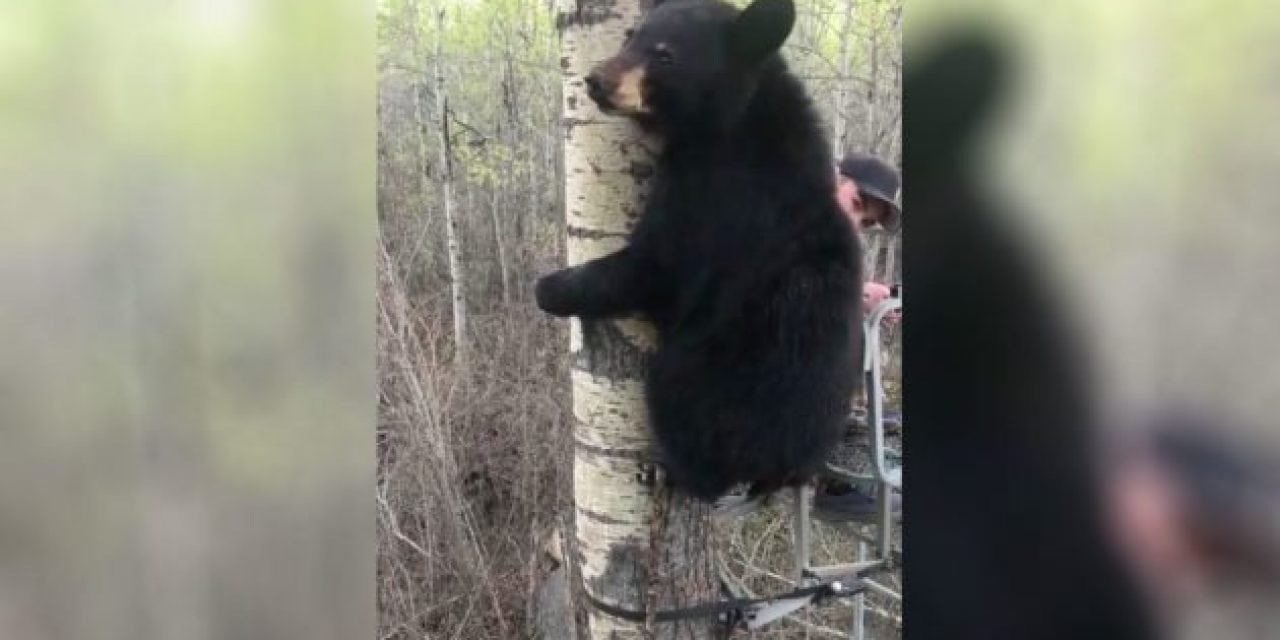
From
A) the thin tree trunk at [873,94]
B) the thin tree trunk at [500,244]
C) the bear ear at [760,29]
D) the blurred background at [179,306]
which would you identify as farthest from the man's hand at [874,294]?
the blurred background at [179,306]

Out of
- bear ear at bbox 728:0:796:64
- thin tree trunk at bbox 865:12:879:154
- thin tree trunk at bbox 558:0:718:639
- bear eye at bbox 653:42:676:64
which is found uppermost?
bear ear at bbox 728:0:796:64

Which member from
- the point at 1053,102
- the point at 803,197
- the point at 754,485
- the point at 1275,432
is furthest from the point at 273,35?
the point at 1275,432

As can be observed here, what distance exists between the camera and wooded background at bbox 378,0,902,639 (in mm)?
1206

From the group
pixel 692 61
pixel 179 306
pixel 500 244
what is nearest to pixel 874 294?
pixel 692 61

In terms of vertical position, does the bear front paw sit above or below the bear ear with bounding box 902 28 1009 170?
below

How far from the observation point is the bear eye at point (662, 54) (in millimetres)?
1078

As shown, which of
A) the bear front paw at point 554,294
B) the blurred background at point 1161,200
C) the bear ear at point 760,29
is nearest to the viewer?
the blurred background at point 1161,200

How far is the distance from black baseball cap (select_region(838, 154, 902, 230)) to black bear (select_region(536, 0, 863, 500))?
0.08ft

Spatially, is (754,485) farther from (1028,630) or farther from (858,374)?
(1028,630)

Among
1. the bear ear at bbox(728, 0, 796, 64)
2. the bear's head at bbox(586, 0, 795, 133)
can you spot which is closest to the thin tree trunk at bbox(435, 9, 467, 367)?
the bear's head at bbox(586, 0, 795, 133)

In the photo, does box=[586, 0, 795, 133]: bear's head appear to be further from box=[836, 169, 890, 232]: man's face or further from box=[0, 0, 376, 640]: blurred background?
box=[0, 0, 376, 640]: blurred background

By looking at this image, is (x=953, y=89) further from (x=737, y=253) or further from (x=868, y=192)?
(x=737, y=253)

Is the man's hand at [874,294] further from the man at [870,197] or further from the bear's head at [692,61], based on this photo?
the bear's head at [692,61]

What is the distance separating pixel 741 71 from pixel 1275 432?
63 cm
